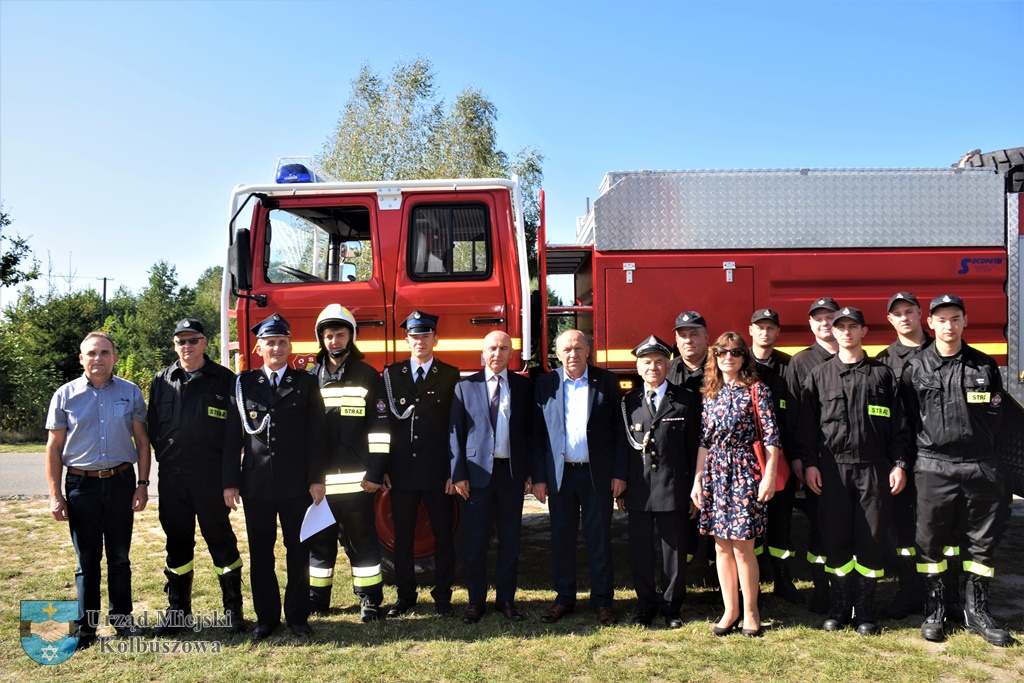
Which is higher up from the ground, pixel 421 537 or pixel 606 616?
pixel 421 537

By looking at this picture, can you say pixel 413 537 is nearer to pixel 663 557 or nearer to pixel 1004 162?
pixel 663 557

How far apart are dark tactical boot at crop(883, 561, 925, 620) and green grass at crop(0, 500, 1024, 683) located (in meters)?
0.09

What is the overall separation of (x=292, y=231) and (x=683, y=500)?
3398mm

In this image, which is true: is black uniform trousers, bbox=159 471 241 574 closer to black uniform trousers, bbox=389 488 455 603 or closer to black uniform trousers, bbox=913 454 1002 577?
black uniform trousers, bbox=389 488 455 603

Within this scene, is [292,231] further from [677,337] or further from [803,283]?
[803,283]

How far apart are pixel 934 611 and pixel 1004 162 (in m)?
3.88

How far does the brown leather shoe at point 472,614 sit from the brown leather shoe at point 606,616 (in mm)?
743

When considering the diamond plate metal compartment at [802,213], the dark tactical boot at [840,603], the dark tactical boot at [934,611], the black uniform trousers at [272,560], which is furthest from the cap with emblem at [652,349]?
the black uniform trousers at [272,560]

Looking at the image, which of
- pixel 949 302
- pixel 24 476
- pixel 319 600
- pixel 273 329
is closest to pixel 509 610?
pixel 319 600

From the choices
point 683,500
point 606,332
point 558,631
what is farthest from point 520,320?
point 558,631

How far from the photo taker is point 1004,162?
19.7 feet

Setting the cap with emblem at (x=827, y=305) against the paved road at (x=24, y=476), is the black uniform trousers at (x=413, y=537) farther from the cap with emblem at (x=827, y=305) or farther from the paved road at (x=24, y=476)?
the paved road at (x=24, y=476)

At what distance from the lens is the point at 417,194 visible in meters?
5.26

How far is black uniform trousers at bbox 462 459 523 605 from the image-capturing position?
4.59m
